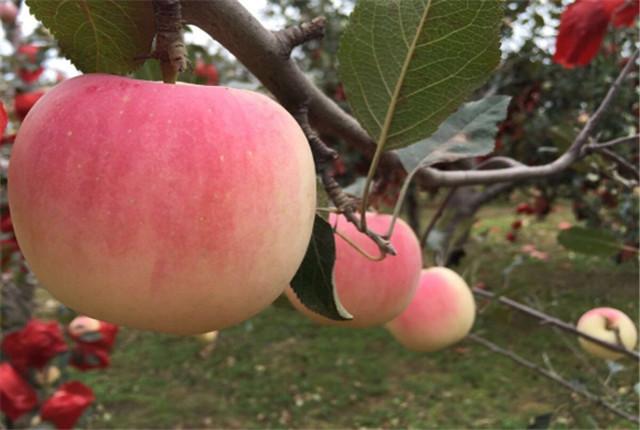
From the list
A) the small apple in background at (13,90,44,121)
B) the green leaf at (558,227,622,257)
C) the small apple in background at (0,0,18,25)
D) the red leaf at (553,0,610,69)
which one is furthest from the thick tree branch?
the small apple in background at (0,0,18,25)

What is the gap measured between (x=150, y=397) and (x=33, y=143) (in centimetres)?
301

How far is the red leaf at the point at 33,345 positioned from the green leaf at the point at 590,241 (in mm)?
1193

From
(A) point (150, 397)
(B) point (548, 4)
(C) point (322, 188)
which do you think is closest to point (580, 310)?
(B) point (548, 4)

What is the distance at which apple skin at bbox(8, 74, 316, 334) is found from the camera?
32cm

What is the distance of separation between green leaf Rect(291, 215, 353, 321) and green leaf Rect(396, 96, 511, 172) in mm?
245

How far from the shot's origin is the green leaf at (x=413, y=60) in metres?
0.40

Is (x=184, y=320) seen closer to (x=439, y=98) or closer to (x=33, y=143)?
(x=33, y=143)

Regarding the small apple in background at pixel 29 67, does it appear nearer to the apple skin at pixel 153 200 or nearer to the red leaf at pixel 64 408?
the red leaf at pixel 64 408

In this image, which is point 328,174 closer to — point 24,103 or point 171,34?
point 171,34

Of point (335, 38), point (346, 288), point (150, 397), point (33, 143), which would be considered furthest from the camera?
point (335, 38)

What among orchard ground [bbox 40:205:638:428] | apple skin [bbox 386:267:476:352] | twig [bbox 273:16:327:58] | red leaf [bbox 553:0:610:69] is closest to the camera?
twig [bbox 273:16:327:58]

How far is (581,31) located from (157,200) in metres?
0.89

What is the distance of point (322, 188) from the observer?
20.1 inches

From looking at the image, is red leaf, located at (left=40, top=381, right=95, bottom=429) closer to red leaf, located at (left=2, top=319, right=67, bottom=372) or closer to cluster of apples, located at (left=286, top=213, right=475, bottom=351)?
red leaf, located at (left=2, top=319, right=67, bottom=372)
